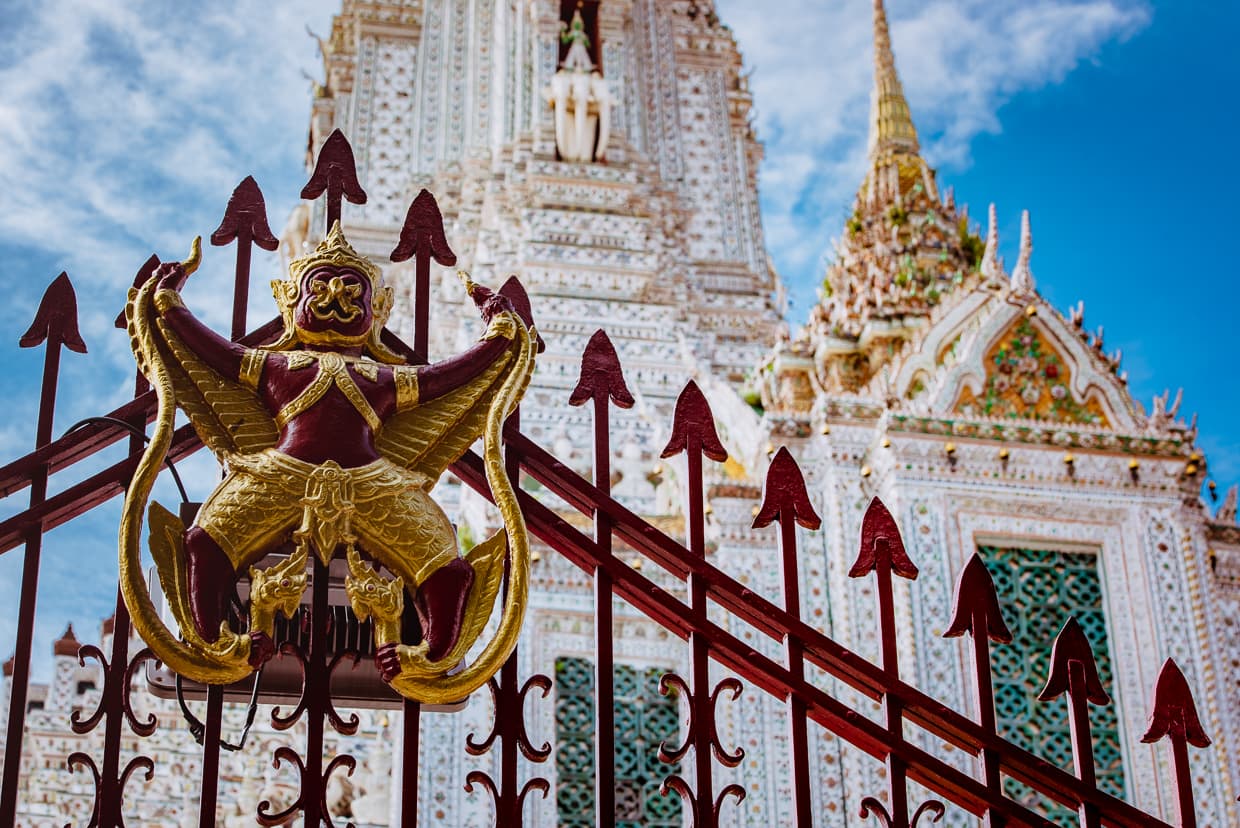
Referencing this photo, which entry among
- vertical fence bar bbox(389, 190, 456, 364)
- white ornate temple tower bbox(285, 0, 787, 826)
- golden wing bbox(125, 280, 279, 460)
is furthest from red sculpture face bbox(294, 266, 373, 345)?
white ornate temple tower bbox(285, 0, 787, 826)

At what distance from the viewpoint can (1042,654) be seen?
1187 cm

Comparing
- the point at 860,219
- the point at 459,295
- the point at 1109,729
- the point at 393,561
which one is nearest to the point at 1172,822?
the point at 1109,729

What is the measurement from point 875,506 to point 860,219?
1074cm

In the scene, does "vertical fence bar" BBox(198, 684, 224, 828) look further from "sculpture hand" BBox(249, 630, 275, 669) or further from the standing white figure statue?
the standing white figure statue

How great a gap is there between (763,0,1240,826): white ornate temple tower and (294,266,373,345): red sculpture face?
647cm

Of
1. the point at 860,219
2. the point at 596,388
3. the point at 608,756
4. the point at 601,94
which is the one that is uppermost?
the point at 601,94

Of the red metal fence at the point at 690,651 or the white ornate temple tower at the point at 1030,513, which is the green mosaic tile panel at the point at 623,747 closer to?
the white ornate temple tower at the point at 1030,513

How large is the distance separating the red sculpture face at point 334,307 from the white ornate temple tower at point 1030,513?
647cm

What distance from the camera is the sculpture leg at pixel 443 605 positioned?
5.46 m

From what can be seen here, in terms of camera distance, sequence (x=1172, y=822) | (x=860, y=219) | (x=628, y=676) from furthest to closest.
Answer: (x=860, y=219), (x=628, y=676), (x=1172, y=822)

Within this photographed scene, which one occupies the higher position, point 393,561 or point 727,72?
point 727,72

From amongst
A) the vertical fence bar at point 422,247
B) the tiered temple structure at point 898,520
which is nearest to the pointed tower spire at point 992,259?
the tiered temple structure at point 898,520

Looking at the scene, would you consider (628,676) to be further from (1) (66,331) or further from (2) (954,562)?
(1) (66,331)

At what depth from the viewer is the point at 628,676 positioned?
12430 mm
